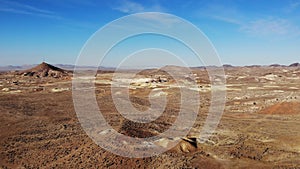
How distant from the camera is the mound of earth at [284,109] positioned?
28.9m

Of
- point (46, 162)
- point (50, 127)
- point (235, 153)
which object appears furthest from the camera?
point (50, 127)

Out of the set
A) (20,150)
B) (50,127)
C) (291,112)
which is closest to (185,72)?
(291,112)

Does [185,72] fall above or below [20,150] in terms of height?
above

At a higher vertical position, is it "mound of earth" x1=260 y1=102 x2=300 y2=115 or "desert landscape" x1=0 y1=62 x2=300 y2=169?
"mound of earth" x1=260 y1=102 x2=300 y2=115

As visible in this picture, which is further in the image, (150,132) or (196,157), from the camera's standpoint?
(150,132)

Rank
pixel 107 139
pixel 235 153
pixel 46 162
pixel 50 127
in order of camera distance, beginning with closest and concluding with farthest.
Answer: pixel 46 162 → pixel 235 153 → pixel 107 139 → pixel 50 127

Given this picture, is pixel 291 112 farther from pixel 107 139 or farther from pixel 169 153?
pixel 107 139

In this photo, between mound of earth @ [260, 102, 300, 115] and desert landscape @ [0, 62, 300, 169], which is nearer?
desert landscape @ [0, 62, 300, 169]

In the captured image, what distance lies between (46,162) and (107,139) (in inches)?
160

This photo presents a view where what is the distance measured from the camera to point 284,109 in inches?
1166

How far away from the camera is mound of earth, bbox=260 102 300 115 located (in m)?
28.9

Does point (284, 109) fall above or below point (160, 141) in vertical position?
above

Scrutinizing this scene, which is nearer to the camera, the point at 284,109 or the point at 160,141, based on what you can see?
the point at 160,141

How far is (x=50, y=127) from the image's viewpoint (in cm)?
2220
